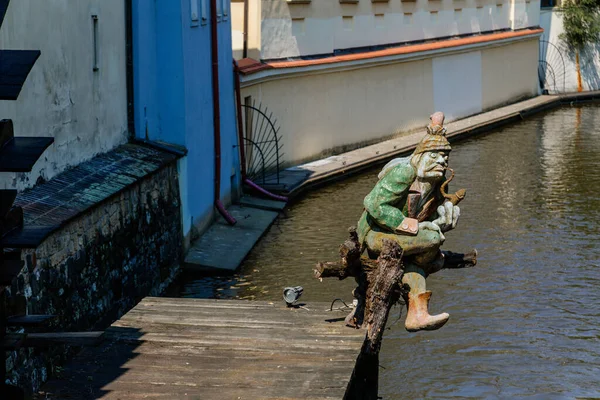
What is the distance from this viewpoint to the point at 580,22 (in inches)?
1369

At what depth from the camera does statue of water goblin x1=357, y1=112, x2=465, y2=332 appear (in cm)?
821

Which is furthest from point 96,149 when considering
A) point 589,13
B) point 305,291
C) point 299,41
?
point 589,13

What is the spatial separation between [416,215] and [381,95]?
16.5 metres

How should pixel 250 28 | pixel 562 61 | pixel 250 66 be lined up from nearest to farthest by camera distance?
pixel 250 66
pixel 250 28
pixel 562 61

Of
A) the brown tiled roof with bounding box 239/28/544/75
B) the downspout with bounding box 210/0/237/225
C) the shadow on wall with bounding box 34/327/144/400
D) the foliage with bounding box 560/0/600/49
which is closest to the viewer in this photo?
the shadow on wall with bounding box 34/327/144/400

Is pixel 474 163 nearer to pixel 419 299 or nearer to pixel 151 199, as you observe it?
pixel 151 199

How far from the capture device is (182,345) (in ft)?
24.2

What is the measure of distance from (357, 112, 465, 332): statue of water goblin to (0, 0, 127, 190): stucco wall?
2.67 meters

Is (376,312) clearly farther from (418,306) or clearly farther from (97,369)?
(97,369)

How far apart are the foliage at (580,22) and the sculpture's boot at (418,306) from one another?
2775 centimetres

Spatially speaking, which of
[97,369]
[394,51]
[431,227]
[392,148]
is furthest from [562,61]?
[97,369]

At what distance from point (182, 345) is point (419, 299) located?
5.56ft

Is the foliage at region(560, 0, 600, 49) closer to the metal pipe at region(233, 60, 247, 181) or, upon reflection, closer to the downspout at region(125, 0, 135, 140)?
the metal pipe at region(233, 60, 247, 181)

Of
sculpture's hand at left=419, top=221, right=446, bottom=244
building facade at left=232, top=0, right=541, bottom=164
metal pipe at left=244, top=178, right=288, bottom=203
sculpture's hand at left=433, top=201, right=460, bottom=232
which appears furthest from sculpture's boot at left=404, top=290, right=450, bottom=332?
building facade at left=232, top=0, right=541, bottom=164
